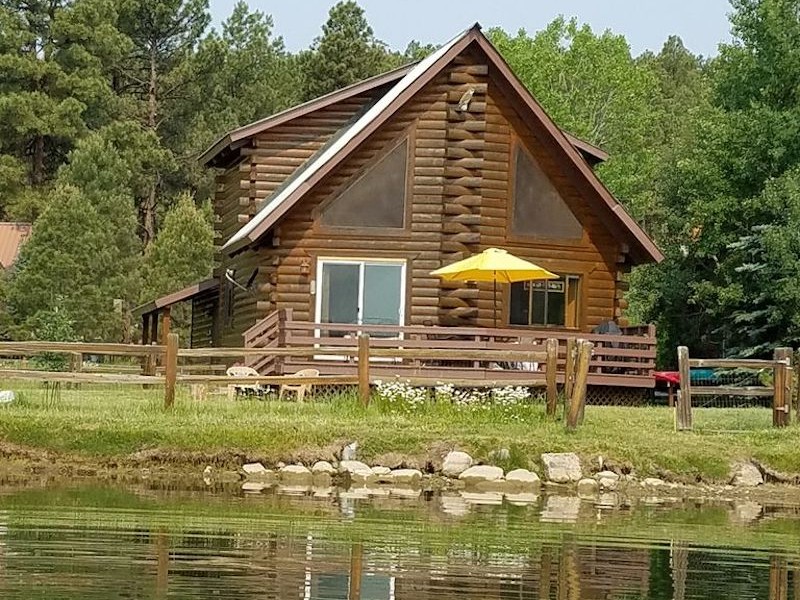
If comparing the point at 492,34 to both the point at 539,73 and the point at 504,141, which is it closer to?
the point at 539,73

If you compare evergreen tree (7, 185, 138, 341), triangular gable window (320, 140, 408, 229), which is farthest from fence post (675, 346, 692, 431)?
evergreen tree (7, 185, 138, 341)

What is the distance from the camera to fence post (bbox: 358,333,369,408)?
20594mm

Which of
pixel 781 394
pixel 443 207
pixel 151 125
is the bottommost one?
pixel 781 394

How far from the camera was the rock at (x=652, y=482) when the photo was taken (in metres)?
18.4

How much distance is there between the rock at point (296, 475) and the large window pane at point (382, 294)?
1049 cm

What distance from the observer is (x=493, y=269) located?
2580 centimetres

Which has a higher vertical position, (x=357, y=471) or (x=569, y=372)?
(x=569, y=372)

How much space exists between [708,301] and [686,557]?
87.9 feet

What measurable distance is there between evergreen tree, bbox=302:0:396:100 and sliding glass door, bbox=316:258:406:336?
107ft

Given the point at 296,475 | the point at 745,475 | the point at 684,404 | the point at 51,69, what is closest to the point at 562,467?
the point at 745,475

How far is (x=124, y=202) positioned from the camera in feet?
153

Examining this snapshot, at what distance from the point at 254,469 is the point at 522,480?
3.24m

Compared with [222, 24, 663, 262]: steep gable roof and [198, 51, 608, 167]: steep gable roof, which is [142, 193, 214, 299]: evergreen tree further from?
[222, 24, 663, 262]: steep gable roof

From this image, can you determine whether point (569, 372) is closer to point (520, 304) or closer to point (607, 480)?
point (607, 480)
